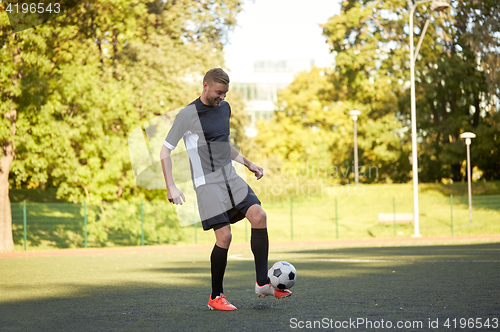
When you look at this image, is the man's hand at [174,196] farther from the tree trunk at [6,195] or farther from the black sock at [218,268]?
the tree trunk at [6,195]

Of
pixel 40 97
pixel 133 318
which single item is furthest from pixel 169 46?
pixel 133 318

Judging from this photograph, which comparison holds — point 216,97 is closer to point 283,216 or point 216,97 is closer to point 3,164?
point 3,164

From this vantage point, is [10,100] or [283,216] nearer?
[10,100]

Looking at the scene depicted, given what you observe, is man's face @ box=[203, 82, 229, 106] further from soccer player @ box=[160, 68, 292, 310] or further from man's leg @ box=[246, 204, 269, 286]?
man's leg @ box=[246, 204, 269, 286]

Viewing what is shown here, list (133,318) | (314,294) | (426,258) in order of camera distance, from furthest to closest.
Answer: (426,258) → (314,294) → (133,318)

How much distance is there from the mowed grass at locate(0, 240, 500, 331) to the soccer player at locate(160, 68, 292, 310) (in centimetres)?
47

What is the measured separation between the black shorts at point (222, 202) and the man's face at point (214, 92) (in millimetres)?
750

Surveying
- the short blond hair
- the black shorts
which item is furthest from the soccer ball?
the short blond hair

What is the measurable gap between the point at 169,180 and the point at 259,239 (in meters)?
1.00

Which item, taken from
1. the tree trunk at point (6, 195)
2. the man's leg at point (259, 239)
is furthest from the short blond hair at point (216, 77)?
the tree trunk at point (6, 195)

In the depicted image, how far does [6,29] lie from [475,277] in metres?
16.6

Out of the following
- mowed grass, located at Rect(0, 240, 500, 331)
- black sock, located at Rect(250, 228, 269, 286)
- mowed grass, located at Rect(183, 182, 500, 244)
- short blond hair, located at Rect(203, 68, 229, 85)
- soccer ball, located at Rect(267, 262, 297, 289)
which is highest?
short blond hair, located at Rect(203, 68, 229, 85)

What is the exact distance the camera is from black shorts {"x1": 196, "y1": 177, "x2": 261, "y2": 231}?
5457 mm

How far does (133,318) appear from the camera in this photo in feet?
17.5
